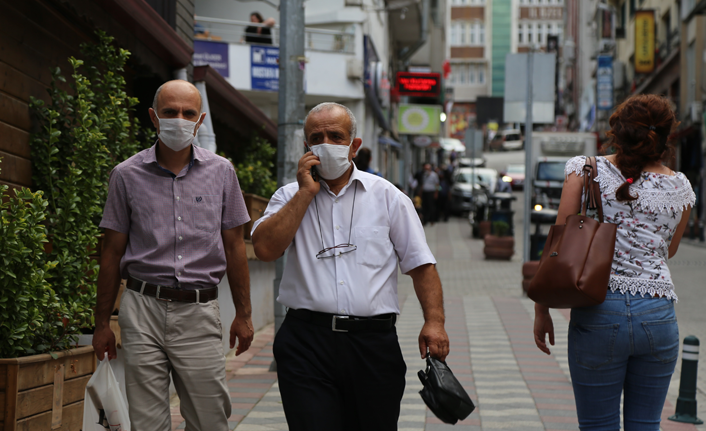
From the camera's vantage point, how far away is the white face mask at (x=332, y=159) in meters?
3.27

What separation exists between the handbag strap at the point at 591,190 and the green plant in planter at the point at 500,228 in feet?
49.4

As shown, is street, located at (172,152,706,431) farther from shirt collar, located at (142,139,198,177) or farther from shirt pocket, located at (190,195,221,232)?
shirt collar, located at (142,139,198,177)

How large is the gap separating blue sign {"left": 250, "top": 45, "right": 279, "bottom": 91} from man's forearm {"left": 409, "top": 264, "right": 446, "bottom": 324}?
15.1 m

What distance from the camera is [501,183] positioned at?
30.6 meters

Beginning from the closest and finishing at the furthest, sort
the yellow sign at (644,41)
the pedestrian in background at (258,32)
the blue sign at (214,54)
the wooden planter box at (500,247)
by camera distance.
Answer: the wooden planter box at (500,247) → the pedestrian in background at (258,32) → the blue sign at (214,54) → the yellow sign at (644,41)

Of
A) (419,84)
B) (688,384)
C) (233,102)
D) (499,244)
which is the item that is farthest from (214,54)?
(688,384)

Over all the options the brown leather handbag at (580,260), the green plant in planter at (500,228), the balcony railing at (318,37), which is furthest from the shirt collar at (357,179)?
the balcony railing at (318,37)

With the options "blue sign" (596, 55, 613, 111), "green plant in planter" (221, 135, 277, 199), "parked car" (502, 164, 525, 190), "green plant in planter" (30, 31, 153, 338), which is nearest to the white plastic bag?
"green plant in planter" (30, 31, 153, 338)

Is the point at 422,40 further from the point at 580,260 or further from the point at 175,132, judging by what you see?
the point at 580,260

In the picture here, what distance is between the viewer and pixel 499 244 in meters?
18.2

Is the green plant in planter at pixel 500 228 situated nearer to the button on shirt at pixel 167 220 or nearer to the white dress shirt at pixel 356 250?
the button on shirt at pixel 167 220

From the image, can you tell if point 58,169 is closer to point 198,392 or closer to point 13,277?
point 13,277

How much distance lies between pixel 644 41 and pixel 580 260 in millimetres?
35055

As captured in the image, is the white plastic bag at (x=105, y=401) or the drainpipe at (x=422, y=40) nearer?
the white plastic bag at (x=105, y=401)
